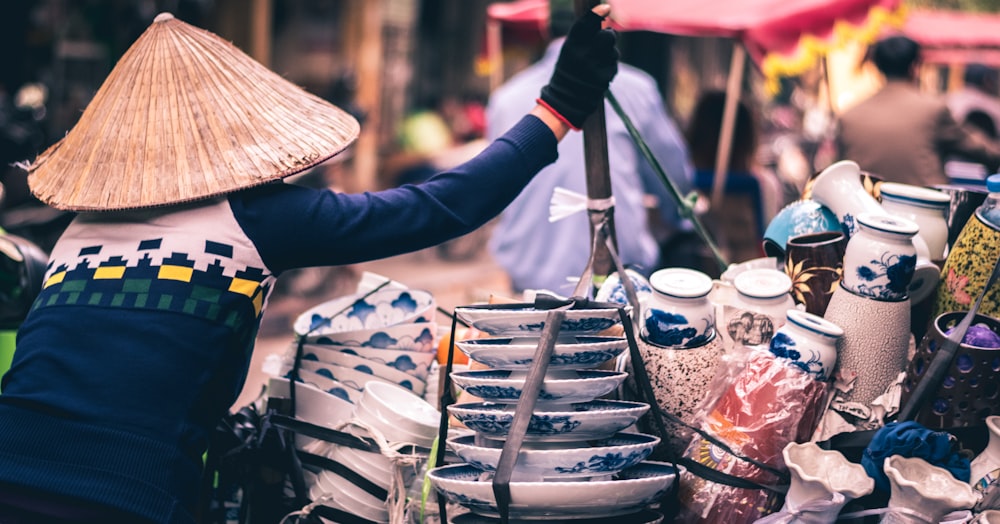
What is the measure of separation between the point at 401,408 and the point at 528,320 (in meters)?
0.41

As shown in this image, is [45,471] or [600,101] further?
[600,101]

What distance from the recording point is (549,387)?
54.9 inches

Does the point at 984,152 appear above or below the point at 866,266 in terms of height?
below

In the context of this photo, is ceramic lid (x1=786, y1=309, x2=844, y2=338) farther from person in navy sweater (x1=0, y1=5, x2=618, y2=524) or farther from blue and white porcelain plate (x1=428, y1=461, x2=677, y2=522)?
person in navy sweater (x1=0, y1=5, x2=618, y2=524)

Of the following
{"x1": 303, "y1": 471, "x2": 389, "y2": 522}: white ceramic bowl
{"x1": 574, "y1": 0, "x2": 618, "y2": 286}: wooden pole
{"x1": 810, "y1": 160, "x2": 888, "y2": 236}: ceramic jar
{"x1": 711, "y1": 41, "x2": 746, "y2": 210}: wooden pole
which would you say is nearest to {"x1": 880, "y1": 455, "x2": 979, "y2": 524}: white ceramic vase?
{"x1": 810, "y1": 160, "x2": 888, "y2": 236}: ceramic jar

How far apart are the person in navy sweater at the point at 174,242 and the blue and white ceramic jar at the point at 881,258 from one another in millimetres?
555

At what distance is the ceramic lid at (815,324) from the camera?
145cm

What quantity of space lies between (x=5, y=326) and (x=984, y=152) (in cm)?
477

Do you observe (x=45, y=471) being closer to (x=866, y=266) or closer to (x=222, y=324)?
(x=222, y=324)

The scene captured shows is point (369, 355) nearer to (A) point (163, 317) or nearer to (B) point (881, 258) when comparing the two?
(A) point (163, 317)

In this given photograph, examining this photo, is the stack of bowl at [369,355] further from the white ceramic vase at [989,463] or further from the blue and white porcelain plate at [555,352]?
the white ceramic vase at [989,463]

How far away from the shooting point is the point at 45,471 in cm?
149

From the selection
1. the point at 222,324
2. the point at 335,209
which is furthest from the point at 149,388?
the point at 335,209

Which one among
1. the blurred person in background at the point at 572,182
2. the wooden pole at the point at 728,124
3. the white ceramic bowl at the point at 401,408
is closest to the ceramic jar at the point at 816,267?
the white ceramic bowl at the point at 401,408
